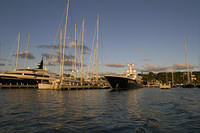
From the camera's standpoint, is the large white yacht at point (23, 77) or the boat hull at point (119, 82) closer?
the boat hull at point (119, 82)

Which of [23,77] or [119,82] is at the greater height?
[23,77]

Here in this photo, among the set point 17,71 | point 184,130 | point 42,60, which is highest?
point 42,60

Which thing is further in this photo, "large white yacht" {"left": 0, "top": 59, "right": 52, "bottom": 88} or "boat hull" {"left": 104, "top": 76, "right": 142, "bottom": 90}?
"large white yacht" {"left": 0, "top": 59, "right": 52, "bottom": 88}

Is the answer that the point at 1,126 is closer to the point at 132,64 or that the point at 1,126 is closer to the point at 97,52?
the point at 97,52

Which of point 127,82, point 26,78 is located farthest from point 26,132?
point 26,78

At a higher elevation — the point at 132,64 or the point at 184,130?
the point at 132,64

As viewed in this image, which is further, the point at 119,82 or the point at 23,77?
the point at 23,77

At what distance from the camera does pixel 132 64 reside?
301 feet

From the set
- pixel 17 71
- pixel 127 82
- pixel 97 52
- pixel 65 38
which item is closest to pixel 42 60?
pixel 17 71

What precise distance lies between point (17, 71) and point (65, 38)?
4439 cm

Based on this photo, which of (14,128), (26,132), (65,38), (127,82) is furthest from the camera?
(127,82)

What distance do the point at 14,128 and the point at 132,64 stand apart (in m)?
86.6

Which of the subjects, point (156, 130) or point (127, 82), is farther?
point (127, 82)

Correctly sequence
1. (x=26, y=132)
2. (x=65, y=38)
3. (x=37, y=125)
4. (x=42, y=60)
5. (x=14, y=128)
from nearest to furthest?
1. (x=26, y=132)
2. (x=14, y=128)
3. (x=37, y=125)
4. (x=65, y=38)
5. (x=42, y=60)
